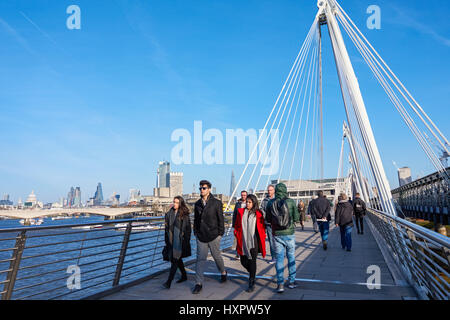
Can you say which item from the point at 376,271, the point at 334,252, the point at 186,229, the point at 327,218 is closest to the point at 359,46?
the point at 327,218

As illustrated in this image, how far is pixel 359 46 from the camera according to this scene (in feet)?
34.6

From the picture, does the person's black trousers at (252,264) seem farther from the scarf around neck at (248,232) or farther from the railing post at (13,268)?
the railing post at (13,268)

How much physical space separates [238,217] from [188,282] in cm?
137

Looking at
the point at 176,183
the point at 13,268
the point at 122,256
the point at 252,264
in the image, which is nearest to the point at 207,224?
the point at 252,264

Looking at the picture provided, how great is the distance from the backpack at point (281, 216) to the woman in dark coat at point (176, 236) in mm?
1368

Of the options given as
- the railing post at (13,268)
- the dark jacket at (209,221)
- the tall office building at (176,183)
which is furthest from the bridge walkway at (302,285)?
the tall office building at (176,183)

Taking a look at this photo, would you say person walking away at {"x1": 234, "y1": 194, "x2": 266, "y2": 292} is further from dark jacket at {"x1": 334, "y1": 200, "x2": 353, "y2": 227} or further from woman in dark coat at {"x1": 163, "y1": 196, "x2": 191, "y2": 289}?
dark jacket at {"x1": 334, "y1": 200, "x2": 353, "y2": 227}

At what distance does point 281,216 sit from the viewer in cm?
457

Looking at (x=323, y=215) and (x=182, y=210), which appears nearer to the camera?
(x=182, y=210)

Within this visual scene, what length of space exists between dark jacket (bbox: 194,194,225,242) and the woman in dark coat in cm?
21

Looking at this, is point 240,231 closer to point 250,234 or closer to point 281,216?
point 250,234

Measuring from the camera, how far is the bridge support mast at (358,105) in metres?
7.72

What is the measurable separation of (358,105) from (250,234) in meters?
6.65
